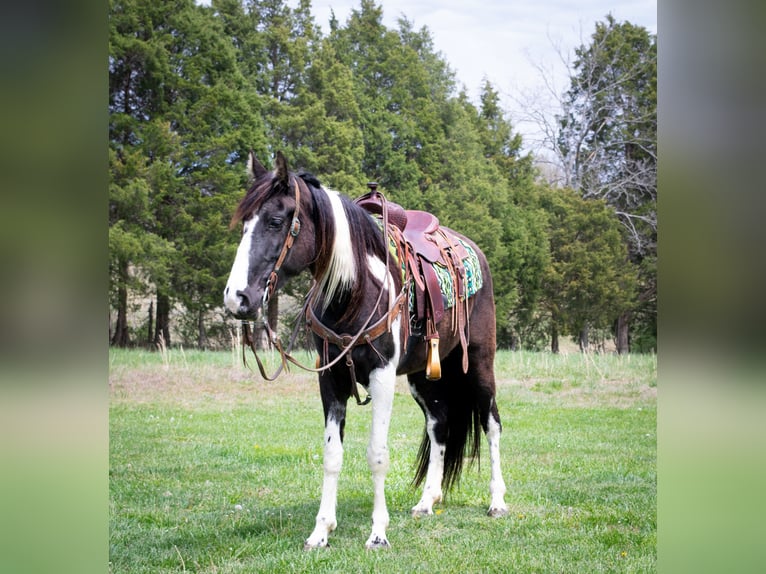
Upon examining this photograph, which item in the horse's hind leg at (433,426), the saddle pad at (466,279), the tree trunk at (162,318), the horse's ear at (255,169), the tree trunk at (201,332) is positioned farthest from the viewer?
the tree trunk at (201,332)

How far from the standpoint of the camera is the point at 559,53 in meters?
13.2

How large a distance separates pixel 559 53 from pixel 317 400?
337 inches

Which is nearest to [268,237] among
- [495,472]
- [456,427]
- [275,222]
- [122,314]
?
[275,222]

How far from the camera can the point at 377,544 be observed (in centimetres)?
330

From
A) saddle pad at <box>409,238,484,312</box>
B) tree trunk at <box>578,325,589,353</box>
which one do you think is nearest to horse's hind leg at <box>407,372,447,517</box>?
saddle pad at <box>409,238,484,312</box>

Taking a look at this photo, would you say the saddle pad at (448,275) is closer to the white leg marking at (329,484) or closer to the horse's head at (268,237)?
the horse's head at (268,237)

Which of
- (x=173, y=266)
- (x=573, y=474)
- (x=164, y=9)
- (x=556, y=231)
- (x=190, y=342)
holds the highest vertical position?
(x=164, y=9)

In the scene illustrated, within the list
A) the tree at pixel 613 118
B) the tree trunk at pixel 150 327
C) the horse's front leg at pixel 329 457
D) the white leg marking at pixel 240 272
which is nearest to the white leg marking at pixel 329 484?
the horse's front leg at pixel 329 457

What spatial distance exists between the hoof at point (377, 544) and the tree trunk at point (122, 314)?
8355 millimetres

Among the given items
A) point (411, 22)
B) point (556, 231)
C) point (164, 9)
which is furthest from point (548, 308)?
point (164, 9)

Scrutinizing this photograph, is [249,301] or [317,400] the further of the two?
[317,400]

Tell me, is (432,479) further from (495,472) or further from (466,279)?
(466,279)

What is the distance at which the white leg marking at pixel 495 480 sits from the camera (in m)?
4.05

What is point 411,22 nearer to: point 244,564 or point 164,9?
point 164,9
